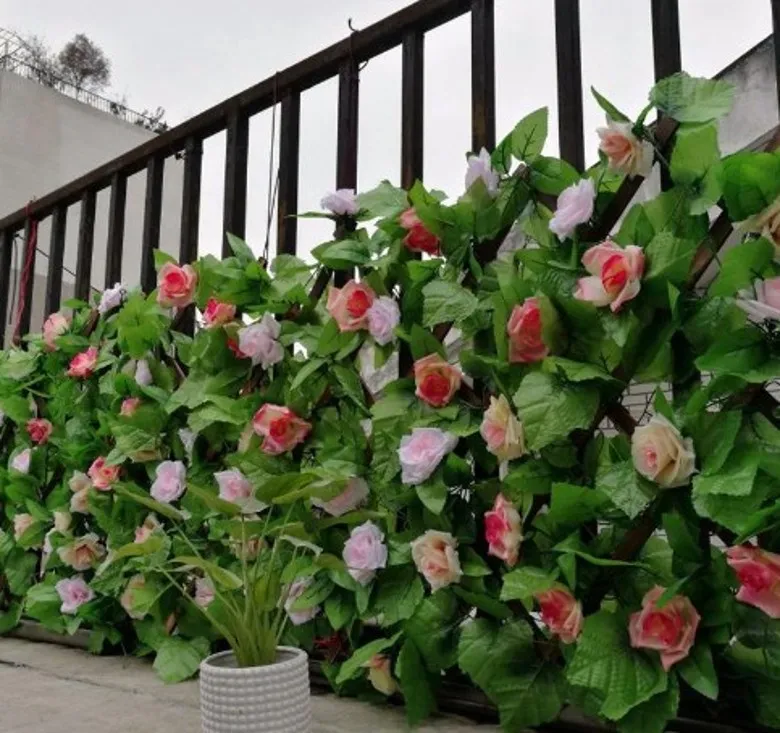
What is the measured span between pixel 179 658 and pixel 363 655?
18.6 inches

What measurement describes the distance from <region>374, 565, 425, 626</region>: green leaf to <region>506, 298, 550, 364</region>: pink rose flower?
1.25 feet

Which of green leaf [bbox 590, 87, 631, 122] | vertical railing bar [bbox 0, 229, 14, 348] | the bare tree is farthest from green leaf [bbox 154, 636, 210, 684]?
the bare tree

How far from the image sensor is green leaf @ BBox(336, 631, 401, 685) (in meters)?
1.23

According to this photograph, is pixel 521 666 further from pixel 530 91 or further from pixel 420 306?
pixel 530 91

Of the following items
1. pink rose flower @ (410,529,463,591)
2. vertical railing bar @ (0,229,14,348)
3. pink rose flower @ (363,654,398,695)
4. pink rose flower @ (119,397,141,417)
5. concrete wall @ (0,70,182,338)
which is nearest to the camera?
pink rose flower @ (410,529,463,591)

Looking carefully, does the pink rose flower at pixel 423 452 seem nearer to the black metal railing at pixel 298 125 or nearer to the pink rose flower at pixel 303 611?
the pink rose flower at pixel 303 611

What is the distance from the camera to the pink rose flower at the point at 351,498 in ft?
4.33

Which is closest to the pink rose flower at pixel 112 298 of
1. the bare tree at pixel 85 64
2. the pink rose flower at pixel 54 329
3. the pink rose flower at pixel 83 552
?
the pink rose flower at pixel 54 329

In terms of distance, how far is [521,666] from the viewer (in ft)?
3.66

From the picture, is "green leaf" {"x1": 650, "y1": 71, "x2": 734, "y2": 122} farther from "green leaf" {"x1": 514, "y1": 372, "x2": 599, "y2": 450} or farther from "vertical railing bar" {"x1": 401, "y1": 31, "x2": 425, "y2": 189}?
"vertical railing bar" {"x1": 401, "y1": 31, "x2": 425, "y2": 189}

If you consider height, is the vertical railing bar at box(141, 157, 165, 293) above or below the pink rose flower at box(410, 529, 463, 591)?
above

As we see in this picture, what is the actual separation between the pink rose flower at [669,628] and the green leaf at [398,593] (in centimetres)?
36

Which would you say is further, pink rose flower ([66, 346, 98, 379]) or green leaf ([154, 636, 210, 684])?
pink rose flower ([66, 346, 98, 379])

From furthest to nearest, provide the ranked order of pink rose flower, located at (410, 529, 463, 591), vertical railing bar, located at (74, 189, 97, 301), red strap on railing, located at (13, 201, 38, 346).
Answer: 1. red strap on railing, located at (13, 201, 38, 346)
2. vertical railing bar, located at (74, 189, 97, 301)
3. pink rose flower, located at (410, 529, 463, 591)
